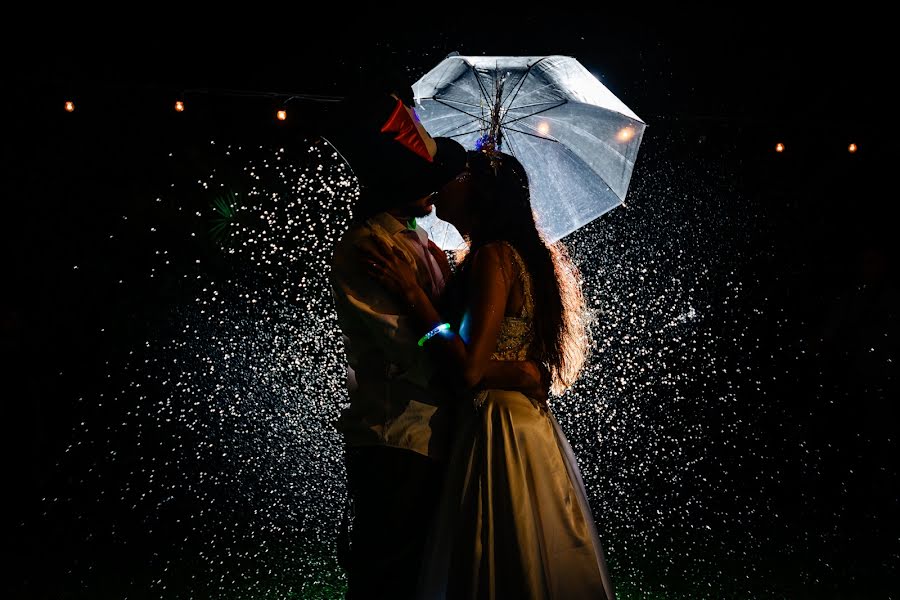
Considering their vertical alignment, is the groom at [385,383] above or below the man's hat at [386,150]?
below

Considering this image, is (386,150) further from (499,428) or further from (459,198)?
(499,428)

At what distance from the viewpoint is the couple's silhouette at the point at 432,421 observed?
2.49m

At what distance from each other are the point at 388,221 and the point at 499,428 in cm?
79

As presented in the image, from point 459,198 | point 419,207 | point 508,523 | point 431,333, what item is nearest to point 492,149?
point 459,198

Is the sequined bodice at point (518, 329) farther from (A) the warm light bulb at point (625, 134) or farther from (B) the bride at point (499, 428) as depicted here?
(A) the warm light bulb at point (625, 134)

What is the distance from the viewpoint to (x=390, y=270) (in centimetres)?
250

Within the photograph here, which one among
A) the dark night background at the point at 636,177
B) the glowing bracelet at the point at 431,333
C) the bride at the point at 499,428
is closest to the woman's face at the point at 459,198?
the bride at the point at 499,428

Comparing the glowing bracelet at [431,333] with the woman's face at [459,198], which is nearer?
the glowing bracelet at [431,333]

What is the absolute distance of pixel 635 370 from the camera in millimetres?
6973

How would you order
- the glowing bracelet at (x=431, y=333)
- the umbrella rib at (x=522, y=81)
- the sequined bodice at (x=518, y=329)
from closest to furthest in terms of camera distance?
the glowing bracelet at (x=431, y=333), the sequined bodice at (x=518, y=329), the umbrella rib at (x=522, y=81)

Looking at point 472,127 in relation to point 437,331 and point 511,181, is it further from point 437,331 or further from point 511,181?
point 437,331
